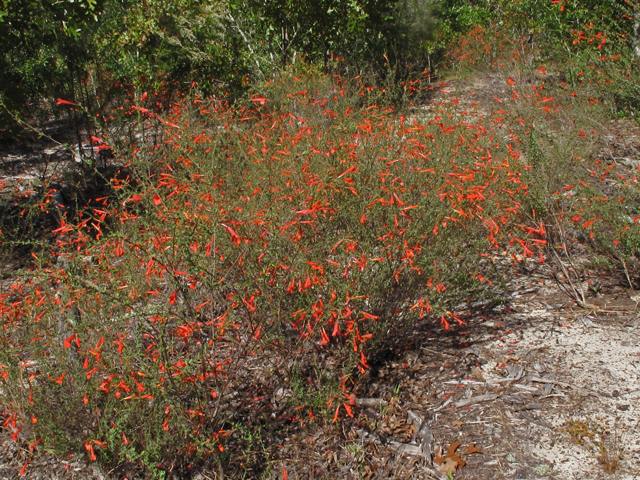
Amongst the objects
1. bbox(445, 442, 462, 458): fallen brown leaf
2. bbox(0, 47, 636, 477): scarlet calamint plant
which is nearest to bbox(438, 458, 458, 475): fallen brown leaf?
bbox(445, 442, 462, 458): fallen brown leaf

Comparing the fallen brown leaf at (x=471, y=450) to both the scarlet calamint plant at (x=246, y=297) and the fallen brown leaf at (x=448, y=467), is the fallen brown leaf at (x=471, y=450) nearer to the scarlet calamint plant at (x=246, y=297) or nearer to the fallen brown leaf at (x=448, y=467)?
the fallen brown leaf at (x=448, y=467)

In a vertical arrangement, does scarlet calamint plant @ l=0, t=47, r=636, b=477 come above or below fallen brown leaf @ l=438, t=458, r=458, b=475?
above

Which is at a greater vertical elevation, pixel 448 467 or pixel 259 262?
pixel 259 262

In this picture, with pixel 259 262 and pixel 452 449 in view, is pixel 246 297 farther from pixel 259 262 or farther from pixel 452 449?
pixel 452 449

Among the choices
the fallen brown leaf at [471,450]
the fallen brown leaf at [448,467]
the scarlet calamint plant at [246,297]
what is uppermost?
the scarlet calamint plant at [246,297]

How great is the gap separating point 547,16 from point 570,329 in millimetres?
7021

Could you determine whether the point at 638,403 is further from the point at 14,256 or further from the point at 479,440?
the point at 14,256

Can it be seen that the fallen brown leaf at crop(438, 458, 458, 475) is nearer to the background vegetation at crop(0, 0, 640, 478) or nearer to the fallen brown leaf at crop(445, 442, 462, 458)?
the fallen brown leaf at crop(445, 442, 462, 458)

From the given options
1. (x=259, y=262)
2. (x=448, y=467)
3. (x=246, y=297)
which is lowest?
(x=448, y=467)

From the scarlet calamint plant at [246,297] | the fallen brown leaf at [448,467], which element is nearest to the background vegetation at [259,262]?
the scarlet calamint plant at [246,297]

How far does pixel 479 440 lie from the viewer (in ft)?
8.45

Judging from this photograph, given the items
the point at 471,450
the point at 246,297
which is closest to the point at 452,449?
the point at 471,450

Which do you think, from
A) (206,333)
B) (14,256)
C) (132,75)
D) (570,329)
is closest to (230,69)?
(132,75)

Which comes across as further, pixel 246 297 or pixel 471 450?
pixel 246 297
